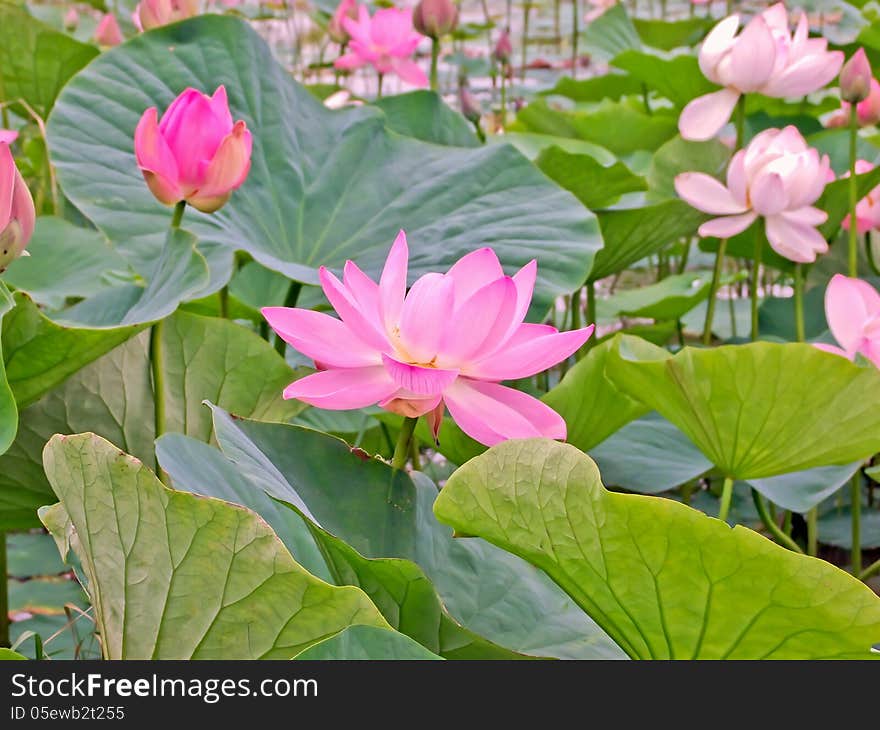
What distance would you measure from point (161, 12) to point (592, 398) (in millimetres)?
740

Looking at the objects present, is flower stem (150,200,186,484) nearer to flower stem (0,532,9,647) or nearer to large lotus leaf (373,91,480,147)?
flower stem (0,532,9,647)

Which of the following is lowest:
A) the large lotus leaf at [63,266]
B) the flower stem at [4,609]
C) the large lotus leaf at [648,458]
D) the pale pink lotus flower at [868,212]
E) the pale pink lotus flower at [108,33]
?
the flower stem at [4,609]

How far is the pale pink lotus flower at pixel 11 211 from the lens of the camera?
2.52ft

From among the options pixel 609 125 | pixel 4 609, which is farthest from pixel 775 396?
pixel 609 125

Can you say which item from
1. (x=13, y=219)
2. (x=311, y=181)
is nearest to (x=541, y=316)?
(x=311, y=181)

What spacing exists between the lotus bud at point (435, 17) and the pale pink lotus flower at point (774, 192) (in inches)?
22.6

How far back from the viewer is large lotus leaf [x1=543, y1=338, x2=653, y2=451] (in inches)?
39.5

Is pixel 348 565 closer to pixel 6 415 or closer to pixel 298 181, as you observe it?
pixel 6 415

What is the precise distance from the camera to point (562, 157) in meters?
1.45

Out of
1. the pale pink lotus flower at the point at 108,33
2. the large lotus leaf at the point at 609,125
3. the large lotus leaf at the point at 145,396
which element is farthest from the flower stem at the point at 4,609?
the large lotus leaf at the point at 609,125

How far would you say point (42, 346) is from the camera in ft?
2.81

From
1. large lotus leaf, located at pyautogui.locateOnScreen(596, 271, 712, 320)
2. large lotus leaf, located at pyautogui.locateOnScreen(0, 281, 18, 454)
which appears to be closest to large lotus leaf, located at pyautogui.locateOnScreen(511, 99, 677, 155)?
large lotus leaf, located at pyautogui.locateOnScreen(596, 271, 712, 320)

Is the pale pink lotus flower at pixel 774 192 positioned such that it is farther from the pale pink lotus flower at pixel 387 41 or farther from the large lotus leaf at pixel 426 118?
the pale pink lotus flower at pixel 387 41

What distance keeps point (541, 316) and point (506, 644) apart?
1.60 ft
